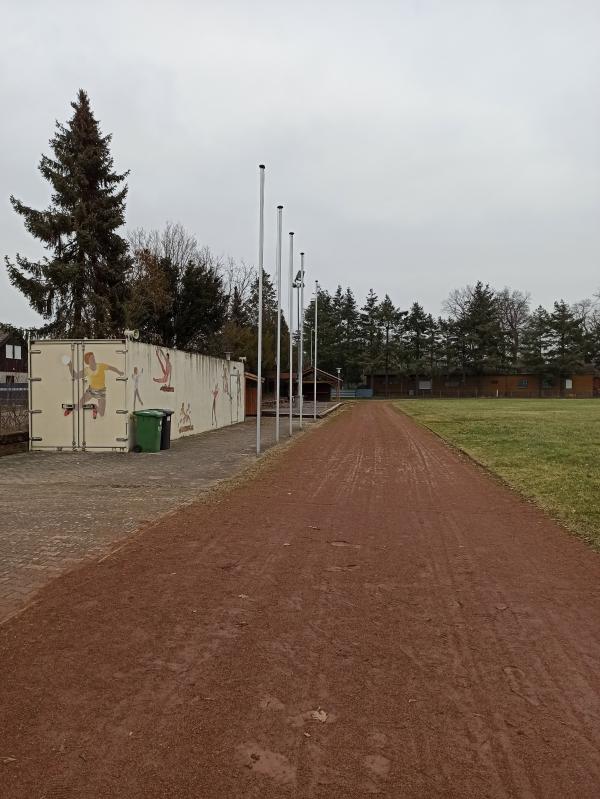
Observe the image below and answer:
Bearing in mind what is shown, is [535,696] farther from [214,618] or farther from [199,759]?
[214,618]

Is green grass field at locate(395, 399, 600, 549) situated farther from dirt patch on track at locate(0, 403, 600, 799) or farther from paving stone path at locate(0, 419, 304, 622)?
paving stone path at locate(0, 419, 304, 622)

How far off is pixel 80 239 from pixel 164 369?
16.8 metres

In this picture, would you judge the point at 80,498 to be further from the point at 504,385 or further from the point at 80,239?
the point at 504,385

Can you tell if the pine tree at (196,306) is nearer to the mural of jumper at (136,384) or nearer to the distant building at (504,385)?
the mural of jumper at (136,384)

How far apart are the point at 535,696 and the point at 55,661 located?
2756mm

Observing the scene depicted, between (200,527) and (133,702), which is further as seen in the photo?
(200,527)

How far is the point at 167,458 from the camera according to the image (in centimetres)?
1419

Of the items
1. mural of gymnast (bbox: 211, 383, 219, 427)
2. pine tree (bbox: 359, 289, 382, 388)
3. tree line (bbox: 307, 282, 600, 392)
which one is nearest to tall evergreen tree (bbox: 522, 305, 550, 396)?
→ tree line (bbox: 307, 282, 600, 392)

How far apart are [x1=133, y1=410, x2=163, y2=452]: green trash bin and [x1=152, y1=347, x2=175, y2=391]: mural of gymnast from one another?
85.9 inches

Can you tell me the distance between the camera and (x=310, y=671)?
3.63 metres

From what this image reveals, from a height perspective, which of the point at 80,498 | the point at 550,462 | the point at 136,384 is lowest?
the point at 80,498

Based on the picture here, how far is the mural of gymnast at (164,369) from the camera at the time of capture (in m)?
17.5

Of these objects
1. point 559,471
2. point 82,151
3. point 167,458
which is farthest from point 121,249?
point 559,471

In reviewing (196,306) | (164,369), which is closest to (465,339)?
(196,306)
